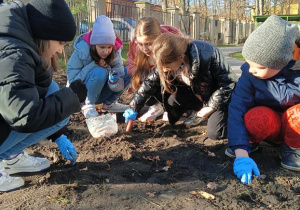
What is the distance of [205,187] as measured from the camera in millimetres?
2041

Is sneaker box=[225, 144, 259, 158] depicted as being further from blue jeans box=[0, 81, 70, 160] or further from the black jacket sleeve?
blue jeans box=[0, 81, 70, 160]

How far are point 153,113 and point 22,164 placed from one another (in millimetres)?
1658

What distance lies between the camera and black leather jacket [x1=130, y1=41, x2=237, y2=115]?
2582 mm

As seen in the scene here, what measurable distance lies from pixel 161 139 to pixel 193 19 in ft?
58.2

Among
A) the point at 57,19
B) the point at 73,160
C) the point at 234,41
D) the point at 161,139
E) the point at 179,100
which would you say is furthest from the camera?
the point at 234,41

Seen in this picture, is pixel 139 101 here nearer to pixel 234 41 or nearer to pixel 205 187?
pixel 205 187

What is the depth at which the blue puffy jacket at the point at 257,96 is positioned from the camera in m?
2.33

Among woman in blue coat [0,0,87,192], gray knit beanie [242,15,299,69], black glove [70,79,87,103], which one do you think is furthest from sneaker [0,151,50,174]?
gray knit beanie [242,15,299,69]

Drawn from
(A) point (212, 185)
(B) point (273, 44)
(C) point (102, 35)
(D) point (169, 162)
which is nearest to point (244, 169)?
(A) point (212, 185)

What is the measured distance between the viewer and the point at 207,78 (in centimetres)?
274

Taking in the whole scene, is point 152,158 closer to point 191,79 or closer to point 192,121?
point 191,79

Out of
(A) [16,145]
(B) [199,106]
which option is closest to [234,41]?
(B) [199,106]

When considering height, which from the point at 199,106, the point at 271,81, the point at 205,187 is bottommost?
the point at 205,187

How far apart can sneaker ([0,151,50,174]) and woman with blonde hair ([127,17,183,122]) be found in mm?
1350
